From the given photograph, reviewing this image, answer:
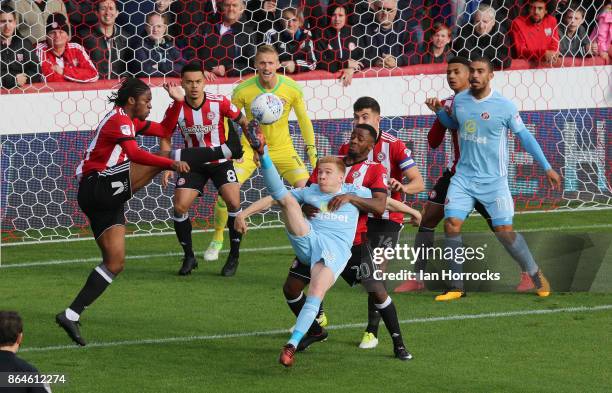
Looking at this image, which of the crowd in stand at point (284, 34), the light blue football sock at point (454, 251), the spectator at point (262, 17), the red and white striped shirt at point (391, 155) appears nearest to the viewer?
the red and white striped shirt at point (391, 155)

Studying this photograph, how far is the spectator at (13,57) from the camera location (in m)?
13.5

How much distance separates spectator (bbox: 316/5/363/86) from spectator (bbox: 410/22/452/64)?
813 millimetres

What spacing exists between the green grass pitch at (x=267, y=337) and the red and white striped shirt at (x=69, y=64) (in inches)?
91.4

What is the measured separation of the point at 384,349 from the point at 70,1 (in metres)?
7.05

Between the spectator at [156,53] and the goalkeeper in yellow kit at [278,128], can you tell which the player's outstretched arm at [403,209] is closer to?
the goalkeeper in yellow kit at [278,128]

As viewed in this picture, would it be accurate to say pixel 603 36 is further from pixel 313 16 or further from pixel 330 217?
pixel 330 217

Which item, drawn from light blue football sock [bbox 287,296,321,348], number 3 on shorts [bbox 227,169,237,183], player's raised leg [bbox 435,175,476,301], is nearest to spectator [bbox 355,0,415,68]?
number 3 on shorts [bbox 227,169,237,183]

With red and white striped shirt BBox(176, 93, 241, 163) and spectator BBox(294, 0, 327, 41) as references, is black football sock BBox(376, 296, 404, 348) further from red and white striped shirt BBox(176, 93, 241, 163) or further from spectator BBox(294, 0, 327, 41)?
spectator BBox(294, 0, 327, 41)

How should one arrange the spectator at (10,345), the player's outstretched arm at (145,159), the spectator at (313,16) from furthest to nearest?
the spectator at (313,16) → the player's outstretched arm at (145,159) → the spectator at (10,345)

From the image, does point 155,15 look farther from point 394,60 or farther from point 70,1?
point 394,60

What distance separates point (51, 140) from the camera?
13.8m

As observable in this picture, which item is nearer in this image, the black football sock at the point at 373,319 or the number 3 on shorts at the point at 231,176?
the black football sock at the point at 373,319

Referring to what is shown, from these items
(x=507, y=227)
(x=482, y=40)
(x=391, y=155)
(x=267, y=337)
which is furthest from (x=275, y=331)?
(x=482, y=40)

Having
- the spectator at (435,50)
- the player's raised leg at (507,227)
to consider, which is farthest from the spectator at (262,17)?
the player's raised leg at (507,227)
